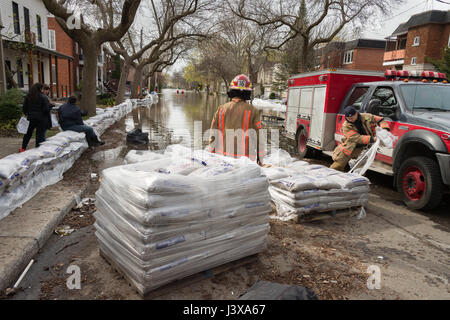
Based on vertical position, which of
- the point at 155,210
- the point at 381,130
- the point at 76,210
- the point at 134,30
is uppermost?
the point at 134,30

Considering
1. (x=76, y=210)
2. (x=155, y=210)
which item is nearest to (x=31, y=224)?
(x=76, y=210)

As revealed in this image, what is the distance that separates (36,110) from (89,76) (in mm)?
7612

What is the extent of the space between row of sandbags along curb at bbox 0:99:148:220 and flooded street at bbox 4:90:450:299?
674 millimetres

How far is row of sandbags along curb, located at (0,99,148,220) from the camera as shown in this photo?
4.06m

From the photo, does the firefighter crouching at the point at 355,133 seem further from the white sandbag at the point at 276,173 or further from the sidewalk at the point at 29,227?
the sidewalk at the point at 29,227

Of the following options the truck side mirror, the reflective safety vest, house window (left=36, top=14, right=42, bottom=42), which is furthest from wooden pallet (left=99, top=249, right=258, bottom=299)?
house window (left=36, top=14, right=42, bottom=42)

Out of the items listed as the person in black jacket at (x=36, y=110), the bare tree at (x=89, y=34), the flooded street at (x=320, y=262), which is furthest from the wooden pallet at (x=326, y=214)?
the bare tree at (x=89, y=34)

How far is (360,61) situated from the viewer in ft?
149

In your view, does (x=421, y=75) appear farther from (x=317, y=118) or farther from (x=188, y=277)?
(x=188, y=277)

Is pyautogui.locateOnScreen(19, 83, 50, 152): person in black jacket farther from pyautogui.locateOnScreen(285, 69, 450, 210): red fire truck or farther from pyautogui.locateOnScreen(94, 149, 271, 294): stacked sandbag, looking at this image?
pyautogui.locateOnScreen(285, 69, 450, 210): red fire truck

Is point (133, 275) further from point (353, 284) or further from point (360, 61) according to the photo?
point (360, 61)

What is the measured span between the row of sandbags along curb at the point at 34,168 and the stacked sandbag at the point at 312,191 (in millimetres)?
3417

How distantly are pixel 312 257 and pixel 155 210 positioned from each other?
1922mm

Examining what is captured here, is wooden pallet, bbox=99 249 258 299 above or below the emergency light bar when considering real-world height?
below
